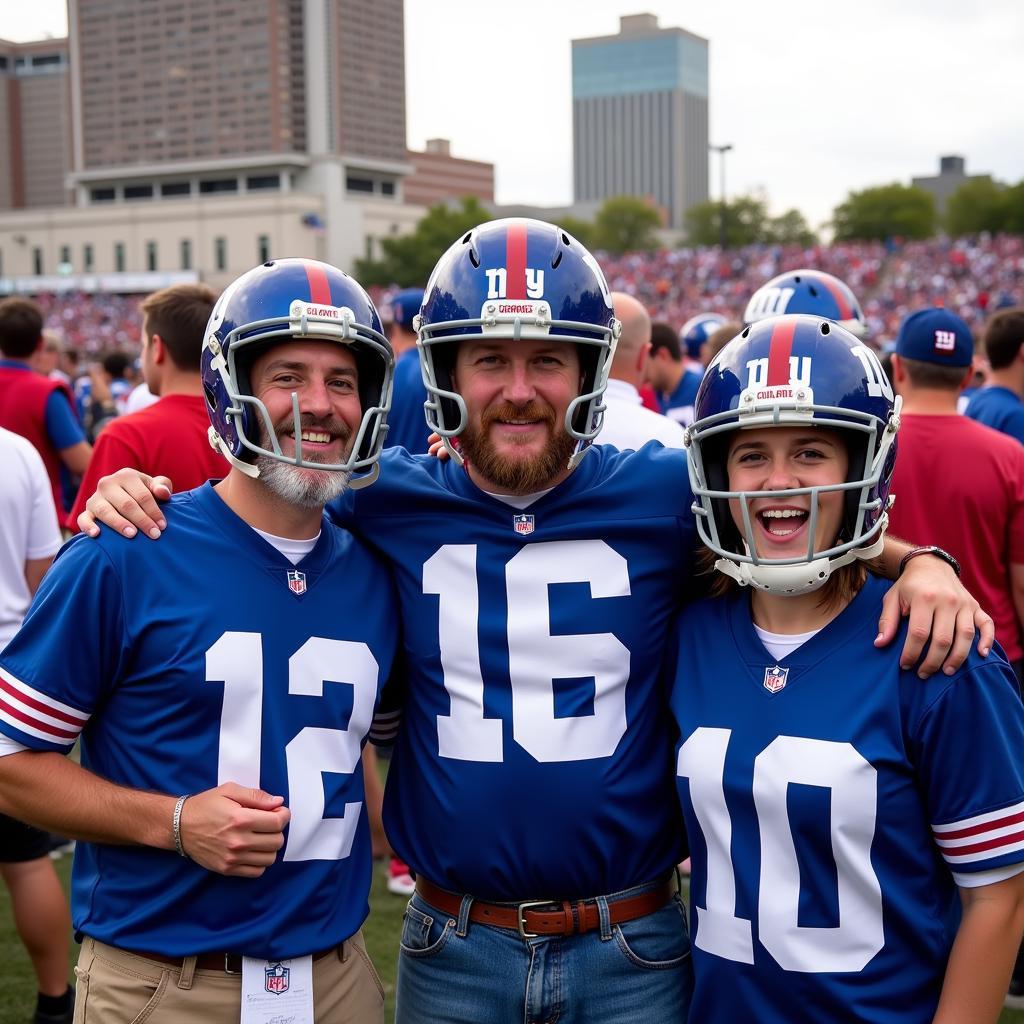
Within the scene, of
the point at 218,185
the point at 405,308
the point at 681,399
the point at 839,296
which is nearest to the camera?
the point at 839,296

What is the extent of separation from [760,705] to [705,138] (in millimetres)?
189658

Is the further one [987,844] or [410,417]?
[410,417]

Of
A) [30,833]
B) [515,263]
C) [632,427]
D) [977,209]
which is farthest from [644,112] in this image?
[515,263]

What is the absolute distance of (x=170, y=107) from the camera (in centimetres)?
9750

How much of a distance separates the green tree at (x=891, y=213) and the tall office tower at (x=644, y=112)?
9527 cm

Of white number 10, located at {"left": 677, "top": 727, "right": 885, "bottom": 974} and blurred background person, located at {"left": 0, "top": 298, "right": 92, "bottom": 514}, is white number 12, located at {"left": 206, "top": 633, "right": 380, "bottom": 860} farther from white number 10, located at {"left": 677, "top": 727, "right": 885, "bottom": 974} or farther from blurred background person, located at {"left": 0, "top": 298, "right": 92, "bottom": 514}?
blurred background person, located at {"left": 0, "top": 298, "right": 92, "bottom": 514}

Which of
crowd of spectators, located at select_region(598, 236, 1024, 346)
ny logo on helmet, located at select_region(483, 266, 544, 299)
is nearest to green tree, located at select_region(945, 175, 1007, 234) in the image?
crowd of spectators, located at select_region(598, 236, 1024, 346)

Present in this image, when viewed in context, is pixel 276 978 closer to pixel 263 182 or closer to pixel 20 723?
pixel 20 723

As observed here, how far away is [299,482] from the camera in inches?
98.5

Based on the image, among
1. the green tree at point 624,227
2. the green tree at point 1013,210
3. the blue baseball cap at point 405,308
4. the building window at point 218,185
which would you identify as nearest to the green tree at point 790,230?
the green tree at point 624,227

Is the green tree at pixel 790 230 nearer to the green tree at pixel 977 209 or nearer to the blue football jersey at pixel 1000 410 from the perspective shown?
the green tree at pixel 977 209

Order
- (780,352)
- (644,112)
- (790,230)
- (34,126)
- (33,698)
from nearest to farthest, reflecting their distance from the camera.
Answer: (33,698), (780,352), (790,230), (34,126), (644,112)

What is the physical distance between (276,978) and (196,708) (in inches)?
21.3

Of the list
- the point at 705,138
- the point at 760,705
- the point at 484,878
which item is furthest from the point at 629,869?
the point at 705,138
